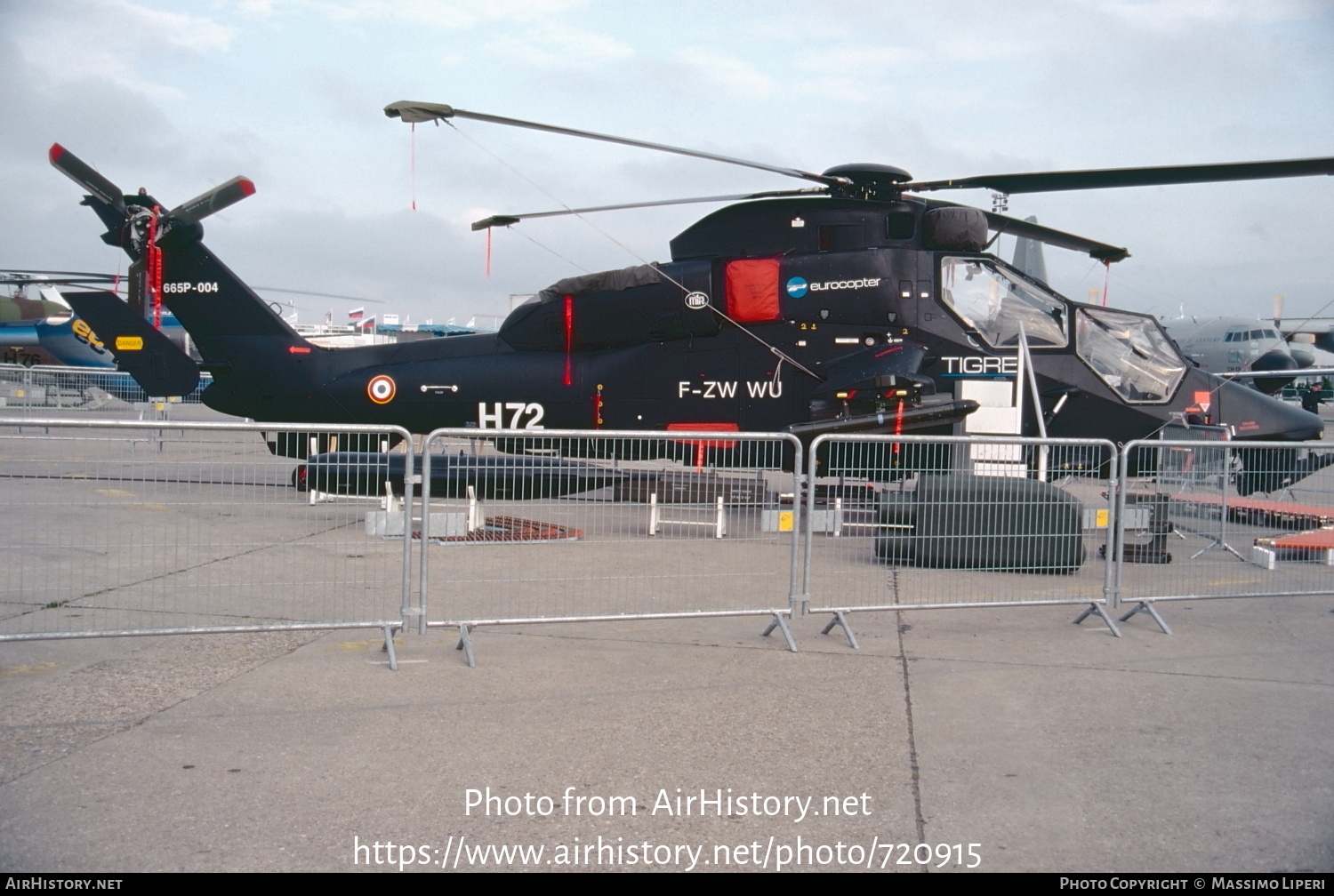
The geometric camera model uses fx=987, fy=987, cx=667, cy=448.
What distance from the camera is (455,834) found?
320 cm

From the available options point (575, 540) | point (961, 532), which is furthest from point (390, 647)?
point (961, 532)

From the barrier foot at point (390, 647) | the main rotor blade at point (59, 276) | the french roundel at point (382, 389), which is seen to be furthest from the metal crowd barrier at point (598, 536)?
the main rotor blade at point (59, 276)

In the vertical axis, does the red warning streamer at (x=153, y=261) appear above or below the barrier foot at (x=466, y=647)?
above

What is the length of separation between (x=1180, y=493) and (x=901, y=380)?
2871 mm

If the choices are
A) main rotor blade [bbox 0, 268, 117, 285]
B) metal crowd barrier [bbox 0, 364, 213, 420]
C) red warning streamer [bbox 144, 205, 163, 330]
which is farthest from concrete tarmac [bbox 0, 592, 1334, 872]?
main rotor blade [bbox 0, 268, 117, 285]

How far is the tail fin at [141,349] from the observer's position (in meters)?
13.0

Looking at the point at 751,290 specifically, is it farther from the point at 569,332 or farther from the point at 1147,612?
the point at 1147,612

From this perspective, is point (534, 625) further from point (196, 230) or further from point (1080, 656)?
point (196, 230)

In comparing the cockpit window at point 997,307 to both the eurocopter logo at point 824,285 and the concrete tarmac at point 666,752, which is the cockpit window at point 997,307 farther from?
the concrete tarmac at point 666,752

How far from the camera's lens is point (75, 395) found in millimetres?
27234

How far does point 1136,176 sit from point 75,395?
89.5ft

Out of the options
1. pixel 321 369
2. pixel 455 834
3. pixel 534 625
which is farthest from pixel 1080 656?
pixel 321 369

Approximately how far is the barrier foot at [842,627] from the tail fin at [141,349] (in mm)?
10384

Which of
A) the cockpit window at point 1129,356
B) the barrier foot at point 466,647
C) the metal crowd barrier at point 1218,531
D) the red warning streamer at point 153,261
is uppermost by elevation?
the red warning streamer at point 153,261
